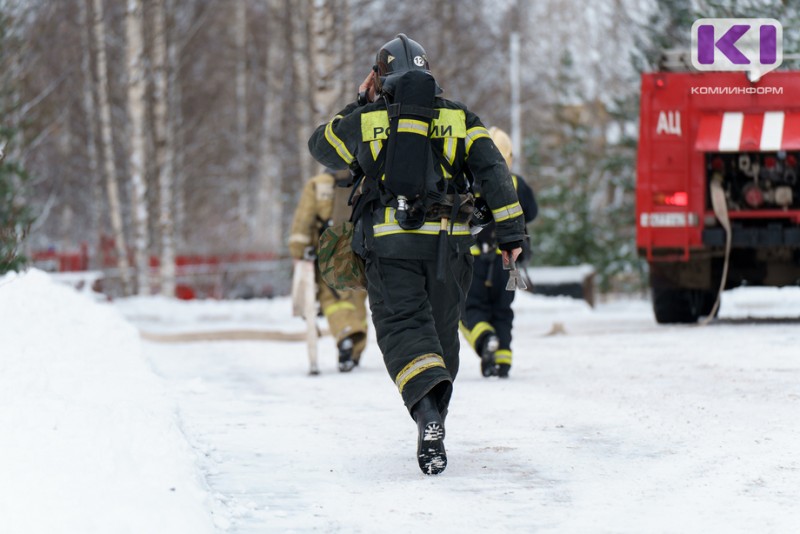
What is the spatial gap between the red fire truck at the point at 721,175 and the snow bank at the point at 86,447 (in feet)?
19.8

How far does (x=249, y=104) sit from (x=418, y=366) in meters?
42.6

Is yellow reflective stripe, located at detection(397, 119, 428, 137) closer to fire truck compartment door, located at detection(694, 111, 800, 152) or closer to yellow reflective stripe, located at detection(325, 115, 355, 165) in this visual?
yellow reflective stripe, located at detection(325, 115, 355, 165)

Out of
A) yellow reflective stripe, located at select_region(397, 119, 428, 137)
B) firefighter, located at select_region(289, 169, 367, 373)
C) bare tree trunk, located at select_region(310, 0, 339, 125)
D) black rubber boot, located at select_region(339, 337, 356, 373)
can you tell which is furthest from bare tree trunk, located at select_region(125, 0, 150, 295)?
yellow reflective stripe, located at select_region(397, 119, 428, 137)

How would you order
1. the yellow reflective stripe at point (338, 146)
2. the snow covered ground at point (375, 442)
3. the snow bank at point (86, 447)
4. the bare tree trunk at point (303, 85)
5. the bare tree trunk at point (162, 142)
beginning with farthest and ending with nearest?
the bare tree trunk at point (162, 142)
the bare tree trunk at point (303, 85)
the yellow reflective stripe at point (338, 146)
the snow covered ground at point (375, 442)
the snow bank at point (86, 447)

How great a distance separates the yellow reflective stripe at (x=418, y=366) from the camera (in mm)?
6188

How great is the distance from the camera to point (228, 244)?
34.3 meters

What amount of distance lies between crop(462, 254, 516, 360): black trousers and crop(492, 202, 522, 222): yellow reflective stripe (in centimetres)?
367

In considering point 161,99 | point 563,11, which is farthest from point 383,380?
point 563,11

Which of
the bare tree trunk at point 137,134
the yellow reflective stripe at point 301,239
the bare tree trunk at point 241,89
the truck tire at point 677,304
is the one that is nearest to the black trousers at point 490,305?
the yellow reflective stripe at point 301,239

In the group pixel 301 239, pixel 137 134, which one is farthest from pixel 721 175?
pixel 137 134

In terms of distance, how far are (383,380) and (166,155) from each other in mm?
19767

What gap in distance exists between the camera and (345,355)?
11266 mm

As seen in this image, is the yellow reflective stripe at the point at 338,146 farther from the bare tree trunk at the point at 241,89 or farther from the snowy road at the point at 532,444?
the bare tree trunk at the point at 241,89

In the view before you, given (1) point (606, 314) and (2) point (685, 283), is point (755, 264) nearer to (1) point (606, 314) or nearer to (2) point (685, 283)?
(2) point (685, 283)
